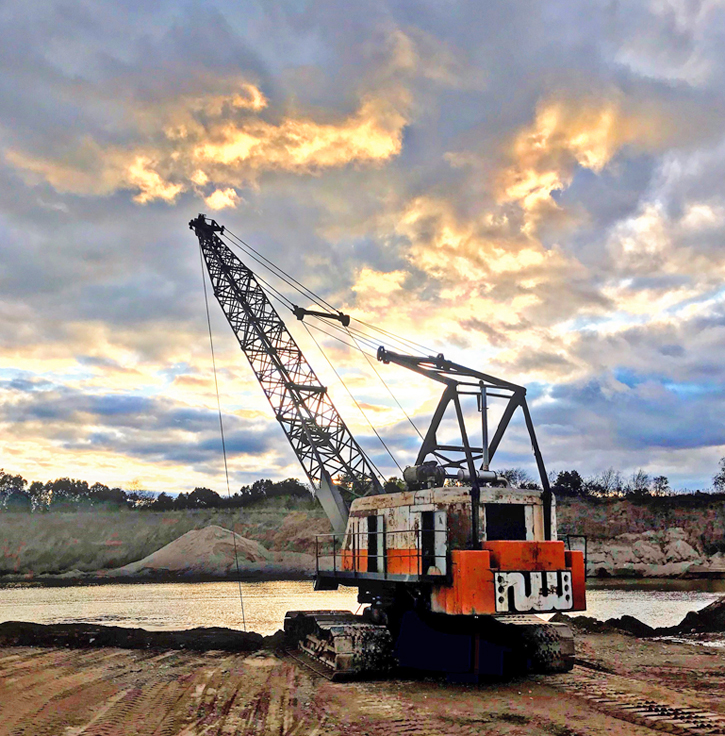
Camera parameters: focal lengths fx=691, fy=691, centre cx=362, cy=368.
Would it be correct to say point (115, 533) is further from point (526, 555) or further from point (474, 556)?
point (526, 555)

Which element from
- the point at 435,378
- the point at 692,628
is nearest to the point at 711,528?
the point at 692,628

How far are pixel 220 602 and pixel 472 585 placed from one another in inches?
910

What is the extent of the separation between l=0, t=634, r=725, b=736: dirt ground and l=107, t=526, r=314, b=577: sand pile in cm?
3505

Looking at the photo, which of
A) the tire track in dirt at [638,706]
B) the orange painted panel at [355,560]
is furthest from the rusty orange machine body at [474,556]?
the tire track in dirt at [638,706]

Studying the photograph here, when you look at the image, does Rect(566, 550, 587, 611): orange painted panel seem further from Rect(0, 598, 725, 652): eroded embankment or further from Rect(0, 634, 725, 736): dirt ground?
Rect(0, 598, 725, 652): eroded embankment

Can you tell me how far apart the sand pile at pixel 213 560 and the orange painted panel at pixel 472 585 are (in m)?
38.4

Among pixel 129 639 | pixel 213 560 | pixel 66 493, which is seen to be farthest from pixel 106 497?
pixel 129 639

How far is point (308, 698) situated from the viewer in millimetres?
9672

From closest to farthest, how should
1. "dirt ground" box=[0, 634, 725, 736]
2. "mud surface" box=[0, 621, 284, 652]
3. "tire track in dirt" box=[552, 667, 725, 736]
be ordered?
"tire track in dirt" box=[552, 667, 725, 736], "dirt ground" box=[0, 634, 725, 736], "mud surface" box=[0, 621, 284, 652]

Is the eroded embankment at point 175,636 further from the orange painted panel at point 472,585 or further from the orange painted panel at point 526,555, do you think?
the orange painted panel at point 526,555

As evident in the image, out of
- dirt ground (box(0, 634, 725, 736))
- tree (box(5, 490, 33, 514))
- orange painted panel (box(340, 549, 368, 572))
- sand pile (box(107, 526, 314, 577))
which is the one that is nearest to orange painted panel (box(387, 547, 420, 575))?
orange painted panel (box(340, 549, 368, 572))

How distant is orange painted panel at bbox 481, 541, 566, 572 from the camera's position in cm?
1029

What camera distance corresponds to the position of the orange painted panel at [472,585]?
32.9 feet

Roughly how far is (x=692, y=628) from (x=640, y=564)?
110 ft
